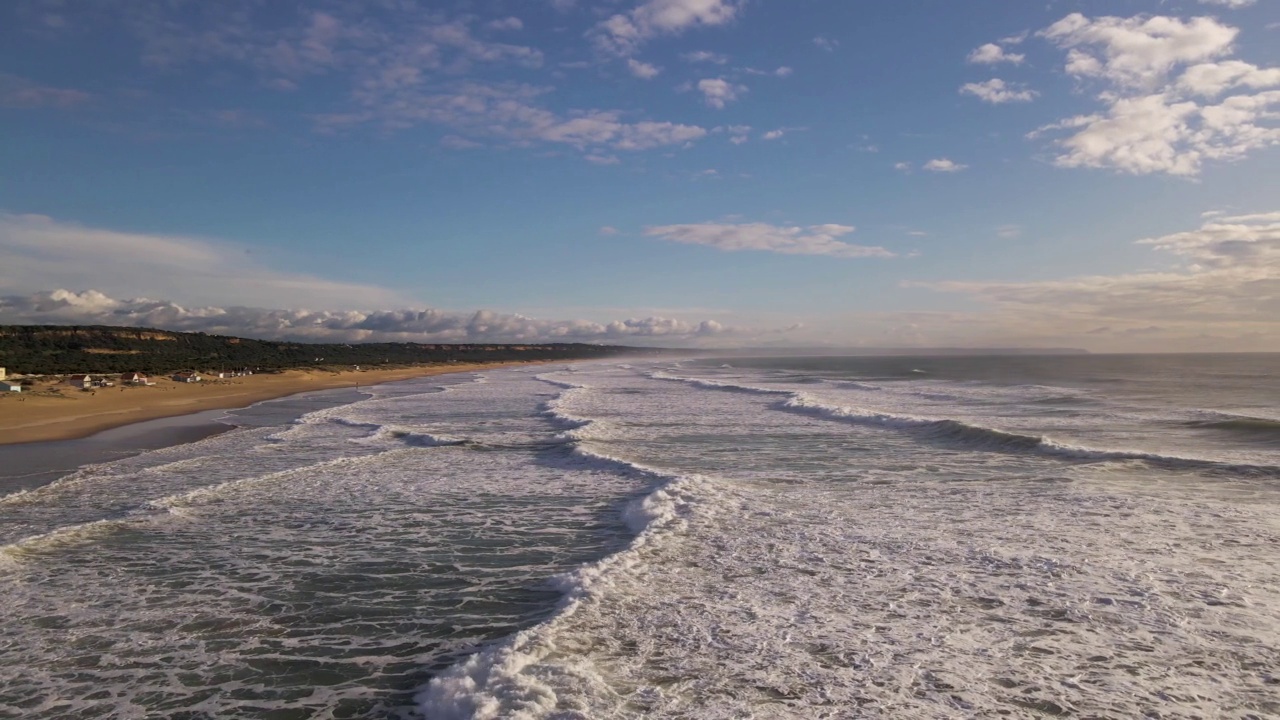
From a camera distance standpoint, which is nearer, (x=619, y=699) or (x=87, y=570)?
(x=619, y=699)

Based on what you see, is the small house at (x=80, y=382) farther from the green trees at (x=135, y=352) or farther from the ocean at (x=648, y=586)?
the ocean at (x=648, y=586)

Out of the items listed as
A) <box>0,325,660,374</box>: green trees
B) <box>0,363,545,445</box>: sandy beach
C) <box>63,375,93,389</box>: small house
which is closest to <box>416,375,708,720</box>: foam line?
<box>0,363,545,445</box>: sandy beach

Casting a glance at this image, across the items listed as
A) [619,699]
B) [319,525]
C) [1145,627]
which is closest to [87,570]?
[319,525]

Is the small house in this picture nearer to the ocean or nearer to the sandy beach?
the sandy beach

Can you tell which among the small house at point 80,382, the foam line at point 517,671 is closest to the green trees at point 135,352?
the small house at point 80,382

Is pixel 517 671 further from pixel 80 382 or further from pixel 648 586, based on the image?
pixel 80 382

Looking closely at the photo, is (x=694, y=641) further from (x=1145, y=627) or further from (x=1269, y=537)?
(x=1269, y=537)
